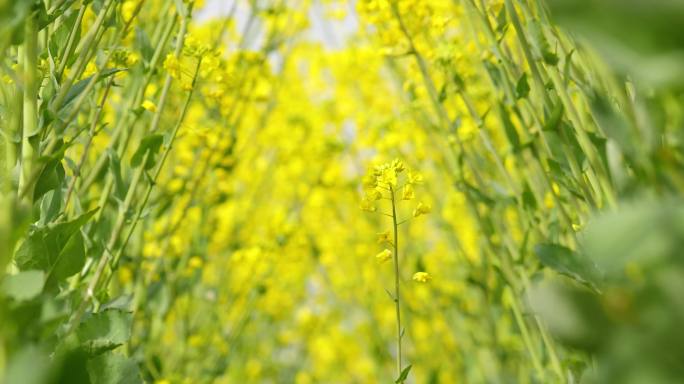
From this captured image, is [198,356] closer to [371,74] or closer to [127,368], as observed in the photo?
[127,368]

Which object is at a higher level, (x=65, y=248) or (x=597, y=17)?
(x=65, y=248)

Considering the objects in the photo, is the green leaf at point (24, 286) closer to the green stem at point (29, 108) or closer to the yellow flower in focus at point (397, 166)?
the green stem at point (29, 108)

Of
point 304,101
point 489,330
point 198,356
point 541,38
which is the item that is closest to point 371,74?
point 304,101

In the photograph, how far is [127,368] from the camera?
1.02 meters

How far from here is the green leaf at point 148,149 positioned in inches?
53.6

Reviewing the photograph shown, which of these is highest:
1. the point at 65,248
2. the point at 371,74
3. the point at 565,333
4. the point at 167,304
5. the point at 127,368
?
the point at 371,74

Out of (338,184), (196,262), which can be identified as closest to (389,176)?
(196,262)

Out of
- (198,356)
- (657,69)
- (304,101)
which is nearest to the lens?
(657,69)

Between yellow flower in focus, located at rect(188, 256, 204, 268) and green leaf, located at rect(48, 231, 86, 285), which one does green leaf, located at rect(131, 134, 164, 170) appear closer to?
green leaf, located at rect(48, 231, 86, 285)

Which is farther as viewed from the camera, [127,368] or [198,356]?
[198,356]

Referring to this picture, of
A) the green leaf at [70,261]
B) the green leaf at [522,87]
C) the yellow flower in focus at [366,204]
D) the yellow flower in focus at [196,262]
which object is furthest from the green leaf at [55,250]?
the yellow flower in focus at [196,262]

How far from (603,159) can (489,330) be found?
1993mm

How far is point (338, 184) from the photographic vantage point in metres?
3.62

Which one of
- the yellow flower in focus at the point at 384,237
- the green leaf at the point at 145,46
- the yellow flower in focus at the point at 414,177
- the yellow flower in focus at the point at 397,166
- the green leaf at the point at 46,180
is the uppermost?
the green leaf at the point at 145,46
